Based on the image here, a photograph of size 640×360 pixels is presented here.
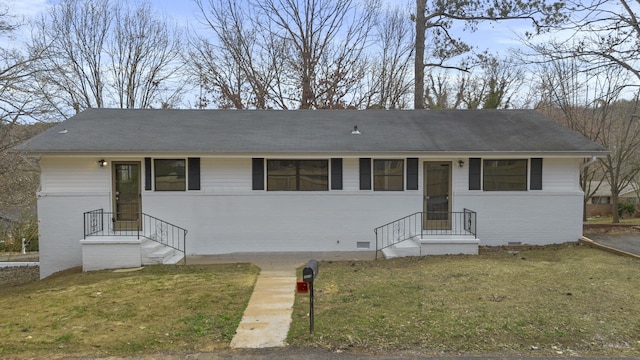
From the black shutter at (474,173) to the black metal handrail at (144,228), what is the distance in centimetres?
798

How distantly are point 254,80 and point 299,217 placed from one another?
14.7 m

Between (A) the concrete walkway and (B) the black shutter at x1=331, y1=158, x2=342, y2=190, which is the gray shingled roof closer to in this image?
(B) the black shutter at x1=331, y1=158, x2=342, y2=190

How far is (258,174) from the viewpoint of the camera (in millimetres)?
10781

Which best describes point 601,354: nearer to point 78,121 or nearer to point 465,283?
point 465,283

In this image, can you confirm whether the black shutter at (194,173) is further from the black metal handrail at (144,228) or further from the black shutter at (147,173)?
the black metal handrail at (144,228)

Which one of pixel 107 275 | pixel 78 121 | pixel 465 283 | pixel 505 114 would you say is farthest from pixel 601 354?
pixel 78 121

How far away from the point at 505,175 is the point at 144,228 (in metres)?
10.1

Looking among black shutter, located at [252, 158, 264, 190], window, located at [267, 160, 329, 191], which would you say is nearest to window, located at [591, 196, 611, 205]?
window, located at [267, 160, 329, 191]

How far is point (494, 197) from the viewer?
10.9 m

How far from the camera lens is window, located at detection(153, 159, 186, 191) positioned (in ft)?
35.0

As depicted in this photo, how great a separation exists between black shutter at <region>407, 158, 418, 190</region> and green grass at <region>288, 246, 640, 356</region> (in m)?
2.50

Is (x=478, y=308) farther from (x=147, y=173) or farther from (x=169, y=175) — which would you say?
(x=147, y=173)

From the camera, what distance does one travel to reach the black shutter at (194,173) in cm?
1066

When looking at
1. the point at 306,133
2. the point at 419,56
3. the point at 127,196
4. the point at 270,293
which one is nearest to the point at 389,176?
the point at 306,133
